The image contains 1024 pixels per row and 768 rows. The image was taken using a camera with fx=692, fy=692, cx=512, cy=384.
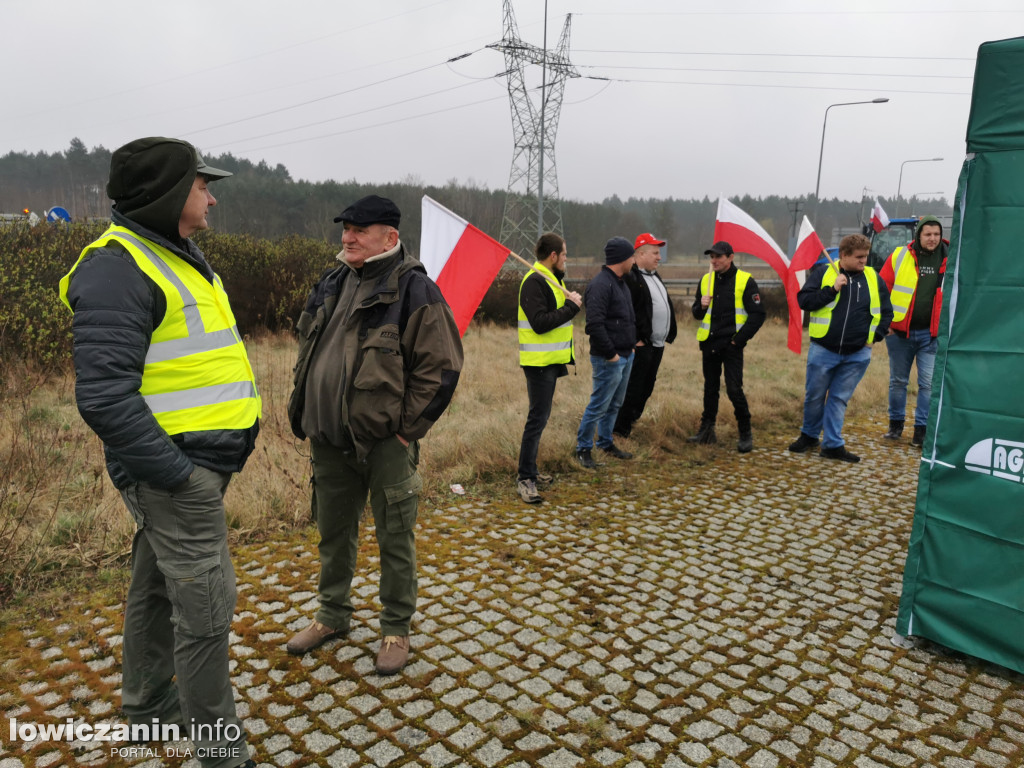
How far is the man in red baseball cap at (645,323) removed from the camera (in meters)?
6.84

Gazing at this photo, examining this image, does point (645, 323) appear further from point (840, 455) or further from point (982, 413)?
point (982, 413)

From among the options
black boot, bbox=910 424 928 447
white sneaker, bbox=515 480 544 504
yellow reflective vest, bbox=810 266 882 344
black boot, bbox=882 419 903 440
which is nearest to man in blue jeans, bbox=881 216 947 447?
black boot, bbox=910 424 928 447

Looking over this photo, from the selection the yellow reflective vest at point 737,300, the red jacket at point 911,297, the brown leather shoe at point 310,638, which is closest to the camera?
the brown leather shoe at point 310,638

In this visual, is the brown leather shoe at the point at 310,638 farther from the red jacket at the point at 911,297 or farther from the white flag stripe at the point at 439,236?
the red jacket at the point at 911,297

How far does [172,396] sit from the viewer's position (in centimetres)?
225

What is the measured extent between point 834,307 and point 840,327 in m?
0.20

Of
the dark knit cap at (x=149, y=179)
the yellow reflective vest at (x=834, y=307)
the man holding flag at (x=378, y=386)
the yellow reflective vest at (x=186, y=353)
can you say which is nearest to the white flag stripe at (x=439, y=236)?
the man holding flag at (x=378, y=386)

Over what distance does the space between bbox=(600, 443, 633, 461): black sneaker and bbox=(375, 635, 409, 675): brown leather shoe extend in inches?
148

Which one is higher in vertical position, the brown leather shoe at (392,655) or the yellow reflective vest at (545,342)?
the yellow reflective vest at (545,342)

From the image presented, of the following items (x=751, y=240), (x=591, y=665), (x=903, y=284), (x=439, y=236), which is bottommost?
(x=591, y=665)

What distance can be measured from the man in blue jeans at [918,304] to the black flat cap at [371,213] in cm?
578

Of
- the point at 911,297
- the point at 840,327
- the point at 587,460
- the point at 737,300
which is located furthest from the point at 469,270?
the point at 911,297

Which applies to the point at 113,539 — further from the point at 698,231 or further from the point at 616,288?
the point at 698,231

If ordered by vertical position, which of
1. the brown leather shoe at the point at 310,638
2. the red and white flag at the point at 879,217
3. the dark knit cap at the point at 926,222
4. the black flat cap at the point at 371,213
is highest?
the red and white flag at the point at 879,217
